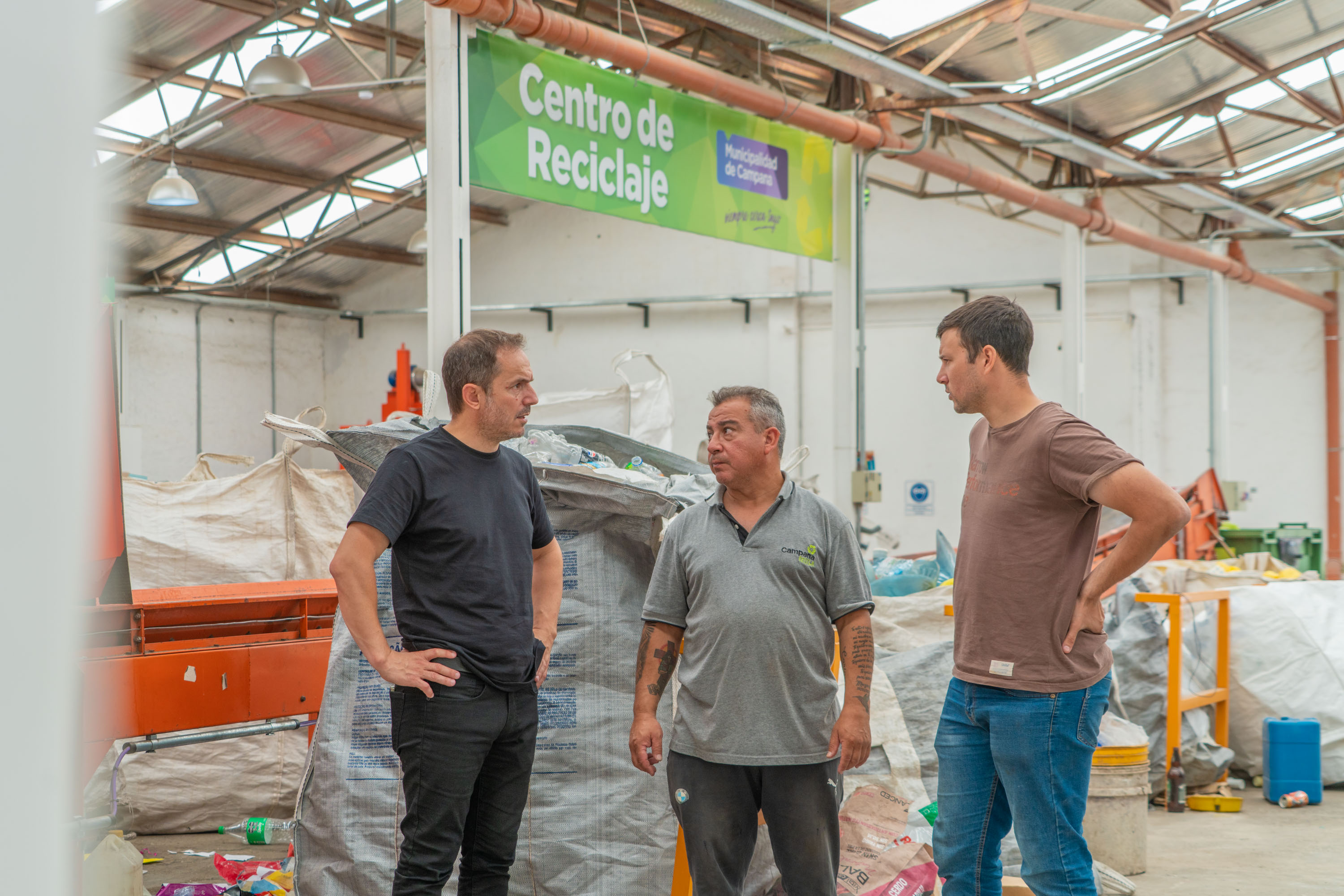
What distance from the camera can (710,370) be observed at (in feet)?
Answer: 50.8

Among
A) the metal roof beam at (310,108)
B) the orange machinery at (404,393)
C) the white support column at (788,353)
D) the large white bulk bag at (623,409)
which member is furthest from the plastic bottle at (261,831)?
the white support column at (788,353)

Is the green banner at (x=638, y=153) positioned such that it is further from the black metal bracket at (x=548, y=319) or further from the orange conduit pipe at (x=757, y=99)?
the black metal bracket at (x=548, y=319)

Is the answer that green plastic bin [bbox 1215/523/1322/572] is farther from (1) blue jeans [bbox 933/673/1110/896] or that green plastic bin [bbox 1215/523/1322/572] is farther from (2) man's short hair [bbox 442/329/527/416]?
(2) man's short hair [bbox 442/329/527/416]

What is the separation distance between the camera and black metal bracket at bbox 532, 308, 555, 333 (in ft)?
53.5

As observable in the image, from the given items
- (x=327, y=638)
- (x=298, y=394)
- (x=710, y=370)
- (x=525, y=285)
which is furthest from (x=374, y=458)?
(x=298, y=394)

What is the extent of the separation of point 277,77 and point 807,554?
7.37 metres

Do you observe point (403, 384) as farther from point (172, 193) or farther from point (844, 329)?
point (844, 329)

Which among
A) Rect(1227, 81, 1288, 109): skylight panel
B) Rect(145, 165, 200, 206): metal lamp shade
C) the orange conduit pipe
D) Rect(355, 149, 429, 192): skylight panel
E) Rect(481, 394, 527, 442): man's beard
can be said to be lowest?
Rect(481, 394, 527, 442): man's beard

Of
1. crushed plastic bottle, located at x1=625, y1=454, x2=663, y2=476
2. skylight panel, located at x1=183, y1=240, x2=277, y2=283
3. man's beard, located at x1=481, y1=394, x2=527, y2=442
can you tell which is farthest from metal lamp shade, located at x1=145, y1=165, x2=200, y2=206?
man's beard, located at x1=481, y1=394, x2=527, y2=442

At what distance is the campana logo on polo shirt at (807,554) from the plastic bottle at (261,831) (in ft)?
9.49

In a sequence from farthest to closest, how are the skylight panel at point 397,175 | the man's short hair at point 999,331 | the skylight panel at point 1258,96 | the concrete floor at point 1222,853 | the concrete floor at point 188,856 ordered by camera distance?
1. the skylight panel at point 397,175
2. the skylight panel at point 1258,96
3. the concrete floor at point 1222,853
4. the concrete floor at point 188,856
5. the man's short hair at point 999,331

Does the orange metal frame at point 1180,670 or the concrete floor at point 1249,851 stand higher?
the orange metal frame at point 1180,670

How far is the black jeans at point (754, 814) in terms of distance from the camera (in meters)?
2.70

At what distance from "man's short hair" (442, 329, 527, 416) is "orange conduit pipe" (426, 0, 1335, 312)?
229 cm
